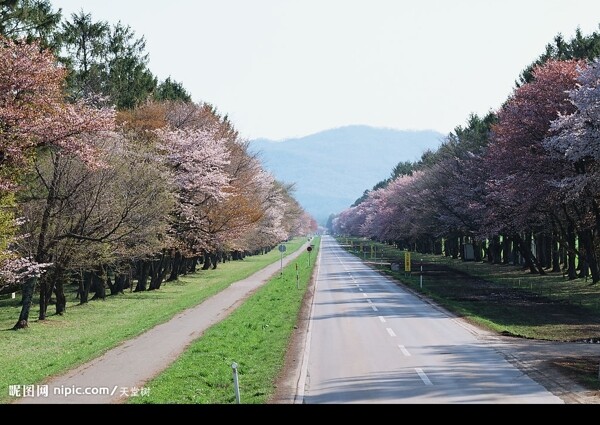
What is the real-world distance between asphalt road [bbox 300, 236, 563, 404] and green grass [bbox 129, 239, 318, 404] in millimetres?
1040

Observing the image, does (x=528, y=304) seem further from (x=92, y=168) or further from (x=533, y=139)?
(x=92, y=168)

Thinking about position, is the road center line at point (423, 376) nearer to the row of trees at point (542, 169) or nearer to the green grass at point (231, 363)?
the green grass at point (231, 363)

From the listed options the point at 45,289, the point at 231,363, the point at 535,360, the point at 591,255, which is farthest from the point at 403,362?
the point at 591,255

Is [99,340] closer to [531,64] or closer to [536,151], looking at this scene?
[536,151]

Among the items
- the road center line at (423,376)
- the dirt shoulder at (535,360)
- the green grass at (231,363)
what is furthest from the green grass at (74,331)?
the road center line at (423,376)

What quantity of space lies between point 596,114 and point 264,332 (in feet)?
65.8

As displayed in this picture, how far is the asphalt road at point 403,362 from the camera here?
14984 mm

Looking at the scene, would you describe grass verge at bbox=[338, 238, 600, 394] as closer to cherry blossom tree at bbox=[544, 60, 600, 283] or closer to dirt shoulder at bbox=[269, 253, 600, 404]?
dirt shoulder at bbox=[269, 253, 600, 404]

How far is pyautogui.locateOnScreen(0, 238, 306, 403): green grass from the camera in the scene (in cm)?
2157

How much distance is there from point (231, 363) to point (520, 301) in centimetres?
2704

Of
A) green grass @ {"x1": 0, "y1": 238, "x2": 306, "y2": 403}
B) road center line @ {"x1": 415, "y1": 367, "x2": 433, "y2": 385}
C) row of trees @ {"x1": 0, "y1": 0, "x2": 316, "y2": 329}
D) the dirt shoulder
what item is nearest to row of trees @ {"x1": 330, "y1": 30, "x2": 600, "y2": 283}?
the dirt shoulder

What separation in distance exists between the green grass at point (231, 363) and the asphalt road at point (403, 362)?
1.04 meters
